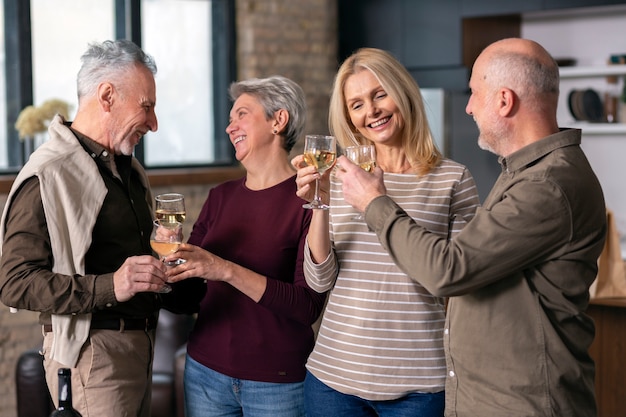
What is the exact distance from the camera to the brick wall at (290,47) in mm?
6586

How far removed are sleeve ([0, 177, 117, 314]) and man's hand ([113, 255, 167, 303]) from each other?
0.03 metres

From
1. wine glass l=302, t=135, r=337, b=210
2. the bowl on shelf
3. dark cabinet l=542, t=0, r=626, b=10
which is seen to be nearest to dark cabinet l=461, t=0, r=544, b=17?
dark cabinet l=542, t=0, r=626, b=10

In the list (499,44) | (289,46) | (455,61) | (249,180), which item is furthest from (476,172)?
(499,44)

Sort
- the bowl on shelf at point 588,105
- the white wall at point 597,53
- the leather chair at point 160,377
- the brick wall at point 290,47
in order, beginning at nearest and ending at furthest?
the leather chair at point 160,377
the bowl on shelf at point 588,105
the white wall at point 597,53
the brick wall at point 290,47

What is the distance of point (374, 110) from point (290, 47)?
4.56 metres

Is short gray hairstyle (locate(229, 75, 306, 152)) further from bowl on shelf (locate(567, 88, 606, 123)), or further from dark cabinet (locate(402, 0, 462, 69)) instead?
dark cabinet (locate(402, 0, 462, 69))

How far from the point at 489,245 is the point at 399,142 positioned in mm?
635

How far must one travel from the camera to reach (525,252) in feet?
5.91

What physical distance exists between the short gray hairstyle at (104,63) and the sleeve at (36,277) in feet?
1.06

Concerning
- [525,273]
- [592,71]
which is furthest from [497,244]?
[592,71]

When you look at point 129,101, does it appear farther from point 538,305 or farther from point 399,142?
point 538,305

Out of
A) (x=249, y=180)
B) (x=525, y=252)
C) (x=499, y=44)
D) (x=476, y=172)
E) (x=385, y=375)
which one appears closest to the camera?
(x=525, y=252)

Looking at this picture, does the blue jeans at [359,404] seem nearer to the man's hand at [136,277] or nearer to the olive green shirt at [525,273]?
the olive green shirt at [525,273]

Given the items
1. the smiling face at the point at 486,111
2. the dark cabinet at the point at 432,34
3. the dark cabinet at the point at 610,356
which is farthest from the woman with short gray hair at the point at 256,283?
the dark cabinet at the point at 432,34
